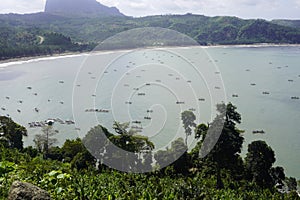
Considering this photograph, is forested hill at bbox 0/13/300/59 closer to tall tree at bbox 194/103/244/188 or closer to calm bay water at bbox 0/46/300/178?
calm bay water at bbox 0/46/300/178

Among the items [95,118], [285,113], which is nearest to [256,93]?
[285,113]

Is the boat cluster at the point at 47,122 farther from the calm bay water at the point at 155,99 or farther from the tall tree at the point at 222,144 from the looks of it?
the tall tree at the point at 222,144

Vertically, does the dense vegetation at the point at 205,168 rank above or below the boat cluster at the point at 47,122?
above

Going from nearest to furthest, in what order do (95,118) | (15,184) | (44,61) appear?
(15,184) < (95,118) < (44,61)

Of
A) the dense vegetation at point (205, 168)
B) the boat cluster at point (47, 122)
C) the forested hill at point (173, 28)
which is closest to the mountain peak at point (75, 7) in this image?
the forested hill at point (173, 28)

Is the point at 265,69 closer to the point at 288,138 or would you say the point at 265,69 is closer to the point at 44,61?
the point at 288,138

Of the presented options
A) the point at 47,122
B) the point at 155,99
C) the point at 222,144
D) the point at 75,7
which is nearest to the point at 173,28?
the point at 155,99

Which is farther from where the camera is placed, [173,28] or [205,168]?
[173,28]

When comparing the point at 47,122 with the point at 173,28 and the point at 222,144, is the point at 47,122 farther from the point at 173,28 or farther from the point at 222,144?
the point at 173,28
